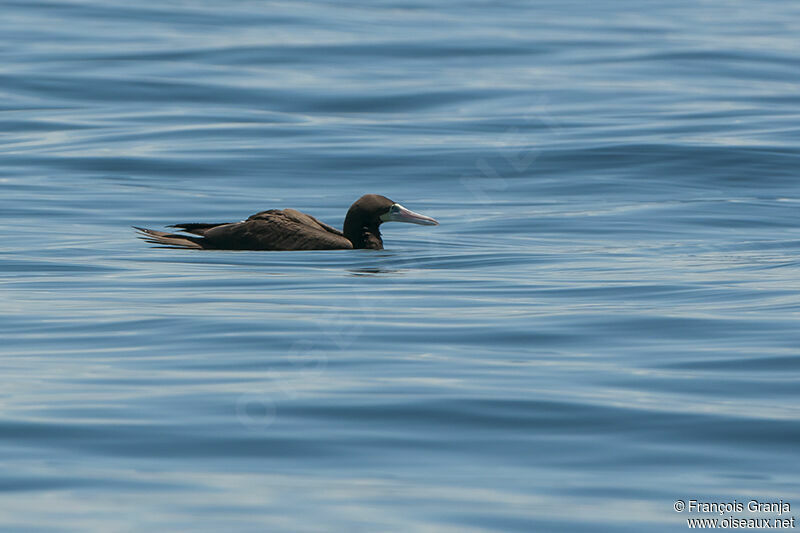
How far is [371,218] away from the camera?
14.8m

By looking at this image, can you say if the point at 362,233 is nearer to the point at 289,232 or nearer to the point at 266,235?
the point at 289,232

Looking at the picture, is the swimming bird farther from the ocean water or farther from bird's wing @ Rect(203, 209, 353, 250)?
the ocean water

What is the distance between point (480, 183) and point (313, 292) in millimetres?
8874

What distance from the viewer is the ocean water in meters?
6.33

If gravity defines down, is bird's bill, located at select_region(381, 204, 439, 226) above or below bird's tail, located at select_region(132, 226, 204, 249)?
above

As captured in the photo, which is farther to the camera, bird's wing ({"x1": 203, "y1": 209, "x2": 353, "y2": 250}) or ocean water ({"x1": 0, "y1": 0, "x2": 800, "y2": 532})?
bird's wing ({"x1": 203, "y1": 209, "x2": 353, "y2": 250})

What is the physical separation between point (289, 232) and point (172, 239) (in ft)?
3.87

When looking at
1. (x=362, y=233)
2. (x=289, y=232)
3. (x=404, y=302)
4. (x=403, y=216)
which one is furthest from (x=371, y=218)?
(x=404, y=302)

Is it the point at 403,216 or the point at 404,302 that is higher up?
the point at 403,216

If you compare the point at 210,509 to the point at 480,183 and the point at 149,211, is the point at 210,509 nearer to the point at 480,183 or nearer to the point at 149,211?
the point at 149,211

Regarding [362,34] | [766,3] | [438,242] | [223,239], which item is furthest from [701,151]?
[766,3]

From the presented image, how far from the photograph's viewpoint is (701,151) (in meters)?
22.2

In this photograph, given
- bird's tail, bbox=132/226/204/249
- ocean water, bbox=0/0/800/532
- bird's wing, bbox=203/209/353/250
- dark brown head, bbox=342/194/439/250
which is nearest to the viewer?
ocean water, bbox=0/0/800/532

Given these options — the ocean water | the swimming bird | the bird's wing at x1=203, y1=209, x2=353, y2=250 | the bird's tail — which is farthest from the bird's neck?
the bird's tail
